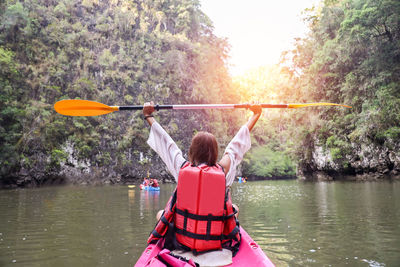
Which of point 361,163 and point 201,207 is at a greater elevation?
point 201,207

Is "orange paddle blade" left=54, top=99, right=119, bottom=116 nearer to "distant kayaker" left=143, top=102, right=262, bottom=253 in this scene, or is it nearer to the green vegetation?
"distant kayaker" left=143, top=102, right=262, bottom=253

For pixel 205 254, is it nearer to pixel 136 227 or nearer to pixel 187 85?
pixel 136 227

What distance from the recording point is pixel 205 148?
2094 millimetres

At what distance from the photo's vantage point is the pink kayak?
221cm

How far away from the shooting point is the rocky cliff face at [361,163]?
15.6 meters

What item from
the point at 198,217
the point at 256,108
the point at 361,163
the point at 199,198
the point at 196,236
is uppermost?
the point at 256,108

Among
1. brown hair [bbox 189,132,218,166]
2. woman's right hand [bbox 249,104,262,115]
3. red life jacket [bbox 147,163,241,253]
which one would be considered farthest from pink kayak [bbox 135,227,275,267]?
woman's right hand [bbox 249,104,262,115]

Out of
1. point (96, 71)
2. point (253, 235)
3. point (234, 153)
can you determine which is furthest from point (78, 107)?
point (96, 71)

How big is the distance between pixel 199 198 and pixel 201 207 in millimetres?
56

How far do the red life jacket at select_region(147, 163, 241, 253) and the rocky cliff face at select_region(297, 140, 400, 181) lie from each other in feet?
49.3

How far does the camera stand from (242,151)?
7.79ft

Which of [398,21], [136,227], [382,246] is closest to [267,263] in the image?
[382,246]

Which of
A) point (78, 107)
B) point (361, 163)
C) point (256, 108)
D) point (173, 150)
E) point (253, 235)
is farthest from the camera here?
point (361, 163)

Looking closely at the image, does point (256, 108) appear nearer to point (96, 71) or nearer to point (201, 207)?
point (201, 207)
